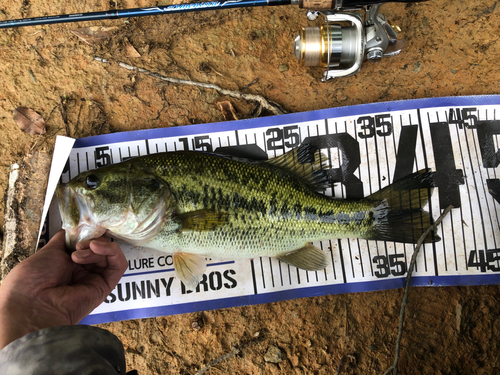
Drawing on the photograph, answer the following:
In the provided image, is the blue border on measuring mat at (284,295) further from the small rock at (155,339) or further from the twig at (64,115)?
the twig at (64,115)

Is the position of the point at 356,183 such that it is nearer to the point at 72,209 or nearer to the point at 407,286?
the point at 407,286

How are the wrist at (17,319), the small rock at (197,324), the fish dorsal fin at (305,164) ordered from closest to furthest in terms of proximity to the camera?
the wrist at (17,319), the fish dorsal fin at (305,164), the small rock at (197,324)

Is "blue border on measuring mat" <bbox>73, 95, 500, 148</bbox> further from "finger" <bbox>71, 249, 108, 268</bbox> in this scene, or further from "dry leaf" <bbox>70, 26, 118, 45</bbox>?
"finger" <bbox>71, 249, 108, 268</bbox>

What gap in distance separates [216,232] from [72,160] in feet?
4.79

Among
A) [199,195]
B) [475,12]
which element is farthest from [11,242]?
[475,12]

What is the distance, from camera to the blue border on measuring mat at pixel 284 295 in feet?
8.20

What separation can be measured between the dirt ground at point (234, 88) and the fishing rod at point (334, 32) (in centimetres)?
21

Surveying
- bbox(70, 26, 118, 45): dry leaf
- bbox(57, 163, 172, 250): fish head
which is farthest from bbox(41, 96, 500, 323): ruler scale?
bbox(70, 26, 118, 45): dry leaf

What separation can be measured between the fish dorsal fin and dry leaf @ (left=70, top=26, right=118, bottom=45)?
182cm

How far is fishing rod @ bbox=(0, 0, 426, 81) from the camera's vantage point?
2312mm

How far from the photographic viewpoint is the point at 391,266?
2.54 m

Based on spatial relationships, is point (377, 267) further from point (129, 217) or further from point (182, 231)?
point (129, 217)

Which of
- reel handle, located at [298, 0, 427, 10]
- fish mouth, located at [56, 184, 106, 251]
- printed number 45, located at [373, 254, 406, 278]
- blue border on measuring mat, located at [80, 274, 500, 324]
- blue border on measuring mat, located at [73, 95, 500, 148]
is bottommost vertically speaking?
blue border on measuring mat, located at [80, 274, 500, 324]

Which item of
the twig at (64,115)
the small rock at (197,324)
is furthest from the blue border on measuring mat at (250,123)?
the small rock at (197,324)
